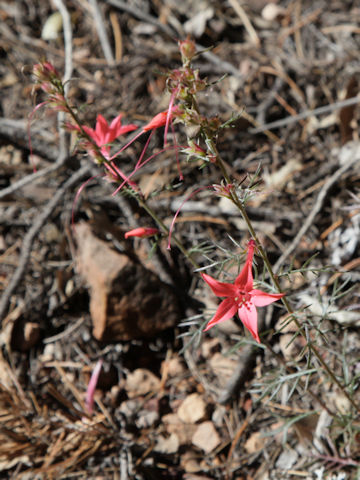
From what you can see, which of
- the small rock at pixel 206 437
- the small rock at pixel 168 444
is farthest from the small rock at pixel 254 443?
the small rock at pixel 168 444

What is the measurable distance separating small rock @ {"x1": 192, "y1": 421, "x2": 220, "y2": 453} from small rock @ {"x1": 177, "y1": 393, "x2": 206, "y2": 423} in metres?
0.05

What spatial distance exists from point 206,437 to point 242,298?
1.32 m

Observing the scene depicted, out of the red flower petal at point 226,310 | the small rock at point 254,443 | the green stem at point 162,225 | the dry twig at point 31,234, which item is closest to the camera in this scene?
the red flower petal at point 226,310

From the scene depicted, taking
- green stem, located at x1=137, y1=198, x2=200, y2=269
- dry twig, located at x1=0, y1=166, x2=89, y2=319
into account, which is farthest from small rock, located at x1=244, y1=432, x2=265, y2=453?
dry twig, located at x1=0, y1=166, x2=89, y2=319

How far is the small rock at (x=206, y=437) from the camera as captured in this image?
259cm

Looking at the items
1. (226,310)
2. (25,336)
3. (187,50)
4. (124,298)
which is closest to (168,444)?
(124,298)

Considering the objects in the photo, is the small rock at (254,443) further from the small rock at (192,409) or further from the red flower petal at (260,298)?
the red flower petal at (260,298)

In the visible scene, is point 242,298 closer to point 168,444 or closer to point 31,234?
point 168,444

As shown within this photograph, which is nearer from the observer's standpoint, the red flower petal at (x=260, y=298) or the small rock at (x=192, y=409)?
the red flower petal at (x=260, y=298)

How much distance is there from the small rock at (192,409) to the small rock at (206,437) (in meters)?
0.05

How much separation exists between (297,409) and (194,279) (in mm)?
998

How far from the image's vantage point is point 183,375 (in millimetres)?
2861

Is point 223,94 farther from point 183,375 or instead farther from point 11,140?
point 183,375

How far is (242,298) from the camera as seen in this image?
66.1 inches
